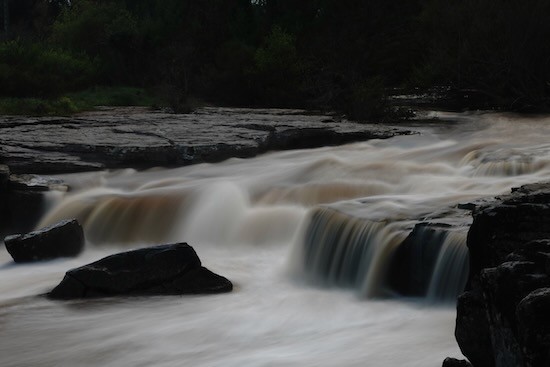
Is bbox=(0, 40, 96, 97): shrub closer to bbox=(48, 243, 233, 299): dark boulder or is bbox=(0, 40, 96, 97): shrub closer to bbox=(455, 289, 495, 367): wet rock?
bbox=(48, 243, 233, 299): dark boulder

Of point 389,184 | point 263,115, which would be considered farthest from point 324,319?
point 263,115

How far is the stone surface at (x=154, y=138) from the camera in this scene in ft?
45.8

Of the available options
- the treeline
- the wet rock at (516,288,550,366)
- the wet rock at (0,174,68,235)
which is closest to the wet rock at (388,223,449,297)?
the wet rock at (516,288,550,366)

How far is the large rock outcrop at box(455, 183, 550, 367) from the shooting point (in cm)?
384

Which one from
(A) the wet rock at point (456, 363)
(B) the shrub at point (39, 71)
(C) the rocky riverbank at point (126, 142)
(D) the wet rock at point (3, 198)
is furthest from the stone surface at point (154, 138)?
(A) the wet rock at point (456, 363)

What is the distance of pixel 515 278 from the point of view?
4.26 m

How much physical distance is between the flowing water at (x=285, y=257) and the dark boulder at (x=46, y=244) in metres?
0.17

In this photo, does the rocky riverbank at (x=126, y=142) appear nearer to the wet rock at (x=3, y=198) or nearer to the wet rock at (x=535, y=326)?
the wet rock at (x=3, y=198)

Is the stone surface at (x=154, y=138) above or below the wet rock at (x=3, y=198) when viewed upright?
above

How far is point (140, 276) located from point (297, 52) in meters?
19.7

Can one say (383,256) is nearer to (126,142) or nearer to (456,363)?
(456,363)

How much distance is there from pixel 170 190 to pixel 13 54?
16.5 meters

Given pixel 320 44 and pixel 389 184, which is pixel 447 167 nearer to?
pixel 389 184

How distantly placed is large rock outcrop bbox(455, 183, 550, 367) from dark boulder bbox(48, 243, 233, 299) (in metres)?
3.43
